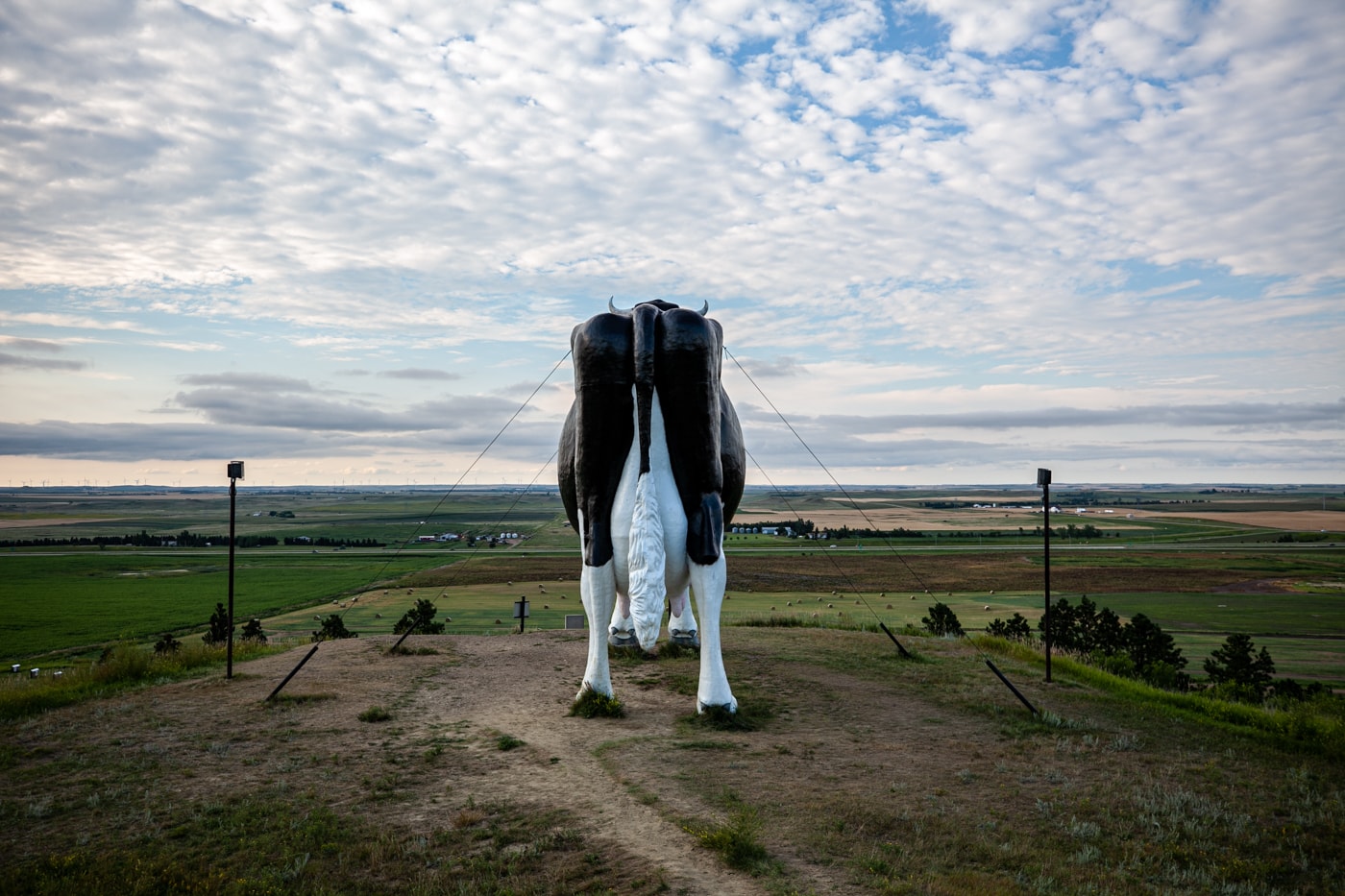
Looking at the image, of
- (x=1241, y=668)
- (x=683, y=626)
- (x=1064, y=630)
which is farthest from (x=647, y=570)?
(x=1064, y=630)

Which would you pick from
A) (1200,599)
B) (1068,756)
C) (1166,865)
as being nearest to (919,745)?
(1068,756)

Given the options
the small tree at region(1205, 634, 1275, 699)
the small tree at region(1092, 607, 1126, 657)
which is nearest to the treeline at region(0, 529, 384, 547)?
the small tree at region(1092, 607, 1126, 657)

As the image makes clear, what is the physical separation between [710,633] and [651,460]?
9.39 feet

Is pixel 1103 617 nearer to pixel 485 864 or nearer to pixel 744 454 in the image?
pixel 744 454

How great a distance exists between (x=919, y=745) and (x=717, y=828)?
4.50 m

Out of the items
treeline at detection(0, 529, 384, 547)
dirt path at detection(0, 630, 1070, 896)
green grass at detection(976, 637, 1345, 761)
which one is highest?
dirt path at detection(0, 630, 1070, 896)

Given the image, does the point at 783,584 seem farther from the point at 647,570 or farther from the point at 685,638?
the point at 647,570

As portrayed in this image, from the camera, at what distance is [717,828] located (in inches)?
295

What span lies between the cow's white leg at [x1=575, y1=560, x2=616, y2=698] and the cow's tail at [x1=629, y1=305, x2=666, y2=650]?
60 centimetres

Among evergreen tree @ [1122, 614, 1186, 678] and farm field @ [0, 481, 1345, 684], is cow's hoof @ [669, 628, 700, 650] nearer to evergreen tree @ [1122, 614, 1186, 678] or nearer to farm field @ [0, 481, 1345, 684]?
farm field @ [0, 481, 1345, 684]

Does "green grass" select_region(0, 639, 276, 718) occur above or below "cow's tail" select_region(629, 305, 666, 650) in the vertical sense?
below

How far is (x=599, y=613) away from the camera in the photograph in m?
11.8

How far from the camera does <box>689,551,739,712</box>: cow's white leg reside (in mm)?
11516

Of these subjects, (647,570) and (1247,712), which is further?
(1247,712)
